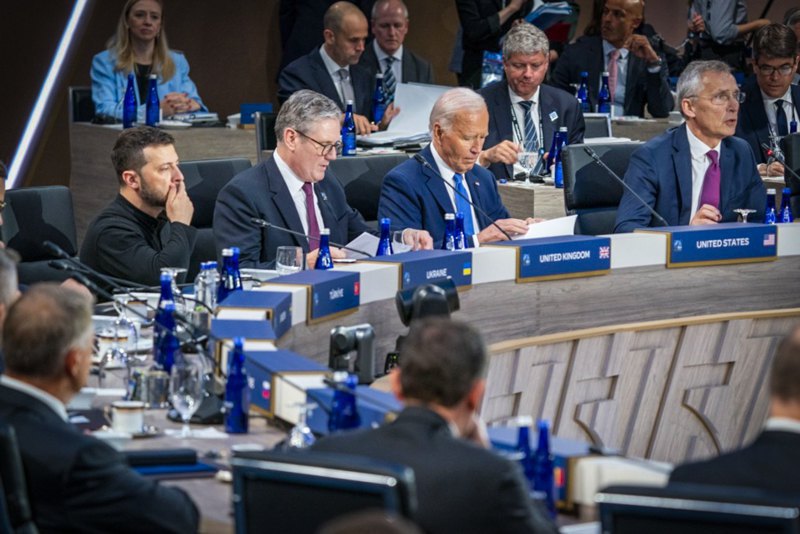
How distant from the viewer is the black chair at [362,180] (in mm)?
5723

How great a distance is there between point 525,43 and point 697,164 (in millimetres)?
1389

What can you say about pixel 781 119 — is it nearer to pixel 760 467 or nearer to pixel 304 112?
pixel 304 112

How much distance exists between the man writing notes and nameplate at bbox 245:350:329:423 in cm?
159

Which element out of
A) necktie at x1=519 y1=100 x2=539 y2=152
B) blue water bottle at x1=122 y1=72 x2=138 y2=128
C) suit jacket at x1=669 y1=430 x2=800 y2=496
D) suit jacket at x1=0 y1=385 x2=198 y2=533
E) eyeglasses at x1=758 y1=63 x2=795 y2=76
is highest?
eyeglasses at x1=758 y1=63 x2=795 y2=76

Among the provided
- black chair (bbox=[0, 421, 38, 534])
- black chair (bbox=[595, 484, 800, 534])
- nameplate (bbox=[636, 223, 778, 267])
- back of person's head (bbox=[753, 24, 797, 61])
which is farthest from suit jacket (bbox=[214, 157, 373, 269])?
back of person's head (bbox=[753, 24, 797, 61])

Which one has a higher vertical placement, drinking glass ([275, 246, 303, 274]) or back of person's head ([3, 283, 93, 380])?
back of person's head ([3, 283, 93, 380])

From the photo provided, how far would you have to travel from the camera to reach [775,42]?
22.9 ft

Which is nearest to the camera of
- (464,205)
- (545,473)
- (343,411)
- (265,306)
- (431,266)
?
(545,473)

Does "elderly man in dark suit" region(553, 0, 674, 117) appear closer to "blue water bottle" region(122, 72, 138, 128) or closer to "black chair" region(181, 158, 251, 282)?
"blue water bottle" region(122, 72, 138, 128)

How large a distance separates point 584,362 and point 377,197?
1644 millimetres

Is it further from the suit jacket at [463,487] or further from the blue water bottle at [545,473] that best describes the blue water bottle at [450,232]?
the suit jacket at [463,487]

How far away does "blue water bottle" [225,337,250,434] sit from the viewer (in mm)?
3068

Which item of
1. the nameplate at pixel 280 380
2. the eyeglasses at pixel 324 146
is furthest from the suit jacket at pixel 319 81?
the nameplate at pixel 280 380

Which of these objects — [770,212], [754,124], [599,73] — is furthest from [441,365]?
[599,73]
